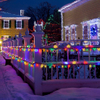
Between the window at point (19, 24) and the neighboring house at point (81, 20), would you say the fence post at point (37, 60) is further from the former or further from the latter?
the window at point (19, 24)

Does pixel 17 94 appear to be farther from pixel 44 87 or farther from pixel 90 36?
pixel 90 36

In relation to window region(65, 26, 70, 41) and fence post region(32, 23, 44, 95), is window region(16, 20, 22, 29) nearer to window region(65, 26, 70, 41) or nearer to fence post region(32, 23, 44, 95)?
window region(65, 26, 70, 41)

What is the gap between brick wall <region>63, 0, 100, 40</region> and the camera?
1956cm

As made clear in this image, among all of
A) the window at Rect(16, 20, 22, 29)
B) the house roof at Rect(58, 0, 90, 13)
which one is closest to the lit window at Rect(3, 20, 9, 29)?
the window at Rect(16, 20, 22, 29)

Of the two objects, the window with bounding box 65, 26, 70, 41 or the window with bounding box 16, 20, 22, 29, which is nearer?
the window with bounding box 65, 26, 70, 41

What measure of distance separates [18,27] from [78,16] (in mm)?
21325

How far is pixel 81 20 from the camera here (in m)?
22.4

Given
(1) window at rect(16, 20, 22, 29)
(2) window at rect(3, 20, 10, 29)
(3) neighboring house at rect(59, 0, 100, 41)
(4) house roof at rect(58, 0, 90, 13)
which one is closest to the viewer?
(3) neighboring house at rect(59, 0, 100, 41)

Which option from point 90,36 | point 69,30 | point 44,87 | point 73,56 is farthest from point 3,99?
point 69,30

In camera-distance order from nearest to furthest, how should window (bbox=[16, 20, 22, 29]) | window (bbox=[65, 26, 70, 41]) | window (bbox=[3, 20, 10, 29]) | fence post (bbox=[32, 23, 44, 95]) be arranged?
fence post (bbox=[32, 23, 44, 95]) < window (bbox=[65, 26, 70, 41]) < window (bbox=[3, 20, 10, 29]) < window (bbox=[16, 20, 22, 29])

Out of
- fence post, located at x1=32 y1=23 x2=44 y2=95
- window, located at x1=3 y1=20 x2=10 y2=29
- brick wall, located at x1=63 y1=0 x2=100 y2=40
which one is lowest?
fence post, located at x1=32 y1=23 x2=44 y2=95

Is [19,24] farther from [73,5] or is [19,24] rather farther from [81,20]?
[81,20]

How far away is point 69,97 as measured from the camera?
553cm

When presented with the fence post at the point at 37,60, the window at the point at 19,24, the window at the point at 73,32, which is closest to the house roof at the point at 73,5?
the window at the point at 73,32
